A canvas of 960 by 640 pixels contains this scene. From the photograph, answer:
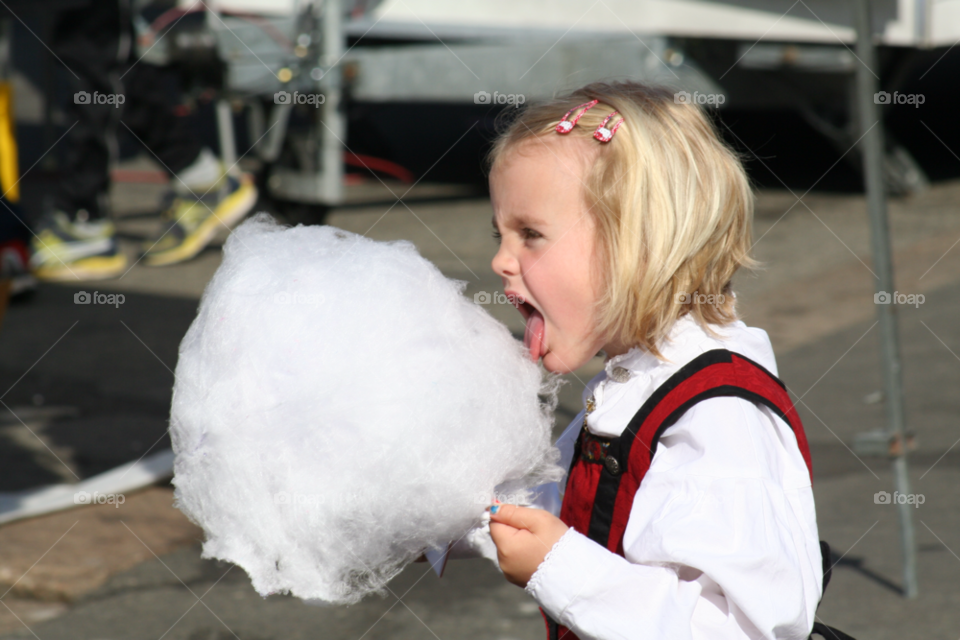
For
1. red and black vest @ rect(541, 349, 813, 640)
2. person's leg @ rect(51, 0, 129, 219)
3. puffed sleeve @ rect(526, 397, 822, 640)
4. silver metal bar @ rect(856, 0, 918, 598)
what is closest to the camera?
puffed sleeve @ rect(526, 397, 822, 640)

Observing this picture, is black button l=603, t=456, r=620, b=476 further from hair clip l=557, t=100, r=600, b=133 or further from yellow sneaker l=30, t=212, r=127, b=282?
yellow sneaker l=30, t=212, r=127, b=282

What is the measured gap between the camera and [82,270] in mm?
5844

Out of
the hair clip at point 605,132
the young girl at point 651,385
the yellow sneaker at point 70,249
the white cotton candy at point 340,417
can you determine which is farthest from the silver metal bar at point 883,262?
the yellow sneaker at point 70,249

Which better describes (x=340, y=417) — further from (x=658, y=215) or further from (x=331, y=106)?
(x=331, y=106)

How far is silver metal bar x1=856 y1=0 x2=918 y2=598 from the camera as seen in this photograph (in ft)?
8.63

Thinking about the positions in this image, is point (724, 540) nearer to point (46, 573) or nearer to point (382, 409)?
point (382, 409)

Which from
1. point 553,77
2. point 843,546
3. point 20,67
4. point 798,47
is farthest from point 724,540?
point 20,67

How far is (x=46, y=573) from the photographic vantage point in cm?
283

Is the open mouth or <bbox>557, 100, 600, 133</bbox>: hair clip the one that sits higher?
<bbox>557, 100, 600, 133</bbox>: hair clip

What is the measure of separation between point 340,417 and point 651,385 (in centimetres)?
45

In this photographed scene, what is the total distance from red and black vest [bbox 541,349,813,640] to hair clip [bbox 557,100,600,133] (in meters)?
0.38

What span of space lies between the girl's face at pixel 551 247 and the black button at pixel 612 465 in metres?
0.14

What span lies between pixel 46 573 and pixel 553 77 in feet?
18.2

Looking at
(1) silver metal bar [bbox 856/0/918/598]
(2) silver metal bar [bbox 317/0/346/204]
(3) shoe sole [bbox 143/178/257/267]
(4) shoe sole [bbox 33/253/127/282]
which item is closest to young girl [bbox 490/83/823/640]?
(1) silver metal bar [bbox 856/0/918/598]
